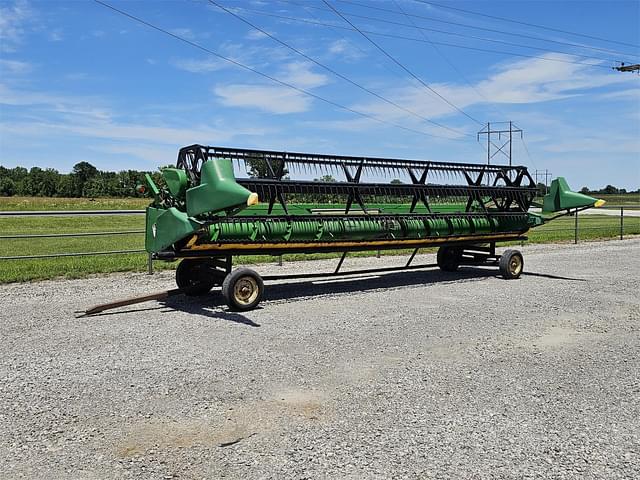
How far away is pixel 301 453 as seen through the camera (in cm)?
388

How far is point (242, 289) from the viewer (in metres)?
8.30

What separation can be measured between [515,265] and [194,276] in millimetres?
6801

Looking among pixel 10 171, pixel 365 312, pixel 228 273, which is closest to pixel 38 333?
pixel 228 273

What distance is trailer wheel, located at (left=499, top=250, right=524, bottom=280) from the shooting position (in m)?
11.8

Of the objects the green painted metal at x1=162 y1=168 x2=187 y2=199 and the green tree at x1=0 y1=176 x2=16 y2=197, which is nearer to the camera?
the green painted metal at x1=162 y1=168 x2=187 y2=199

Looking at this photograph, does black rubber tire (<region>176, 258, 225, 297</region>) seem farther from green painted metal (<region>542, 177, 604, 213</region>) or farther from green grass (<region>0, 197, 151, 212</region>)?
green grass (<region>0, 197, 151, 212</region>)

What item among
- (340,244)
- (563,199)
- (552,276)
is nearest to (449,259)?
(552,276)

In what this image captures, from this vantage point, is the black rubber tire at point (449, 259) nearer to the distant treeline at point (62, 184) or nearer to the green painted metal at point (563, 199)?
the green painted metal at point (563, 199)

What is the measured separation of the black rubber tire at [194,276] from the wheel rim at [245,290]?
0.79m

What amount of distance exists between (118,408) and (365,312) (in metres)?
4.45

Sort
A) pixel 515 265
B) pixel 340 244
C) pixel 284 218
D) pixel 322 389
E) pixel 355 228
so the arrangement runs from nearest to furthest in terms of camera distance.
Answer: pixel 322 389, pixel 284 218, pixel 340 244, pixel 355 228, pixel 515 265

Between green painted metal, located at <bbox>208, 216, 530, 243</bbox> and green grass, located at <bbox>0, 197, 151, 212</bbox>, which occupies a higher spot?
green grass, located at <bbox>0, 197, 151, 212</bbox>

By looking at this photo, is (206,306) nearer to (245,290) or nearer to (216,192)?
(245,290)

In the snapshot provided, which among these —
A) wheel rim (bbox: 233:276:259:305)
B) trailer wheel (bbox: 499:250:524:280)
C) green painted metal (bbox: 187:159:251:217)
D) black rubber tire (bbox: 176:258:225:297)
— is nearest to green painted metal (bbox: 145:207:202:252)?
green painted metal (bbox: 187:159:251:217)
